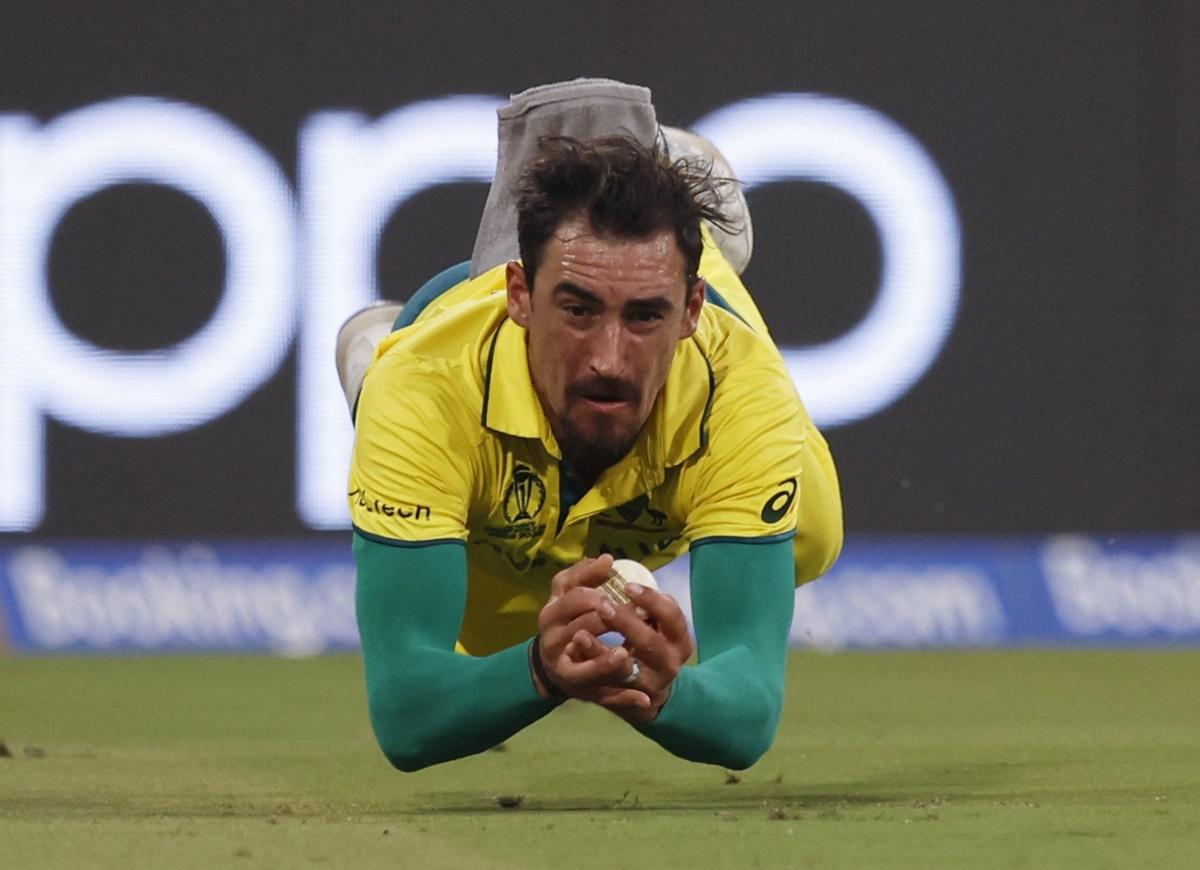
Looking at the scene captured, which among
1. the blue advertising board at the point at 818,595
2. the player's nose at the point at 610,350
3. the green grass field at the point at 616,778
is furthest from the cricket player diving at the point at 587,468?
the blue advertising board at the point at 818,595

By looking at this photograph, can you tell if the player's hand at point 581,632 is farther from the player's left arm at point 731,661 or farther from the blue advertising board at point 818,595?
the blue advertising board at point 818,595

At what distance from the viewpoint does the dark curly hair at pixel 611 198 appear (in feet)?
13.2

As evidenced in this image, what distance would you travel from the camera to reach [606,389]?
4023mm

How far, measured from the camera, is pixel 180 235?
8.28m

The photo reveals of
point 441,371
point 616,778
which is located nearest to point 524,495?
point 441,371

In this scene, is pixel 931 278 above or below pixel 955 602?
above

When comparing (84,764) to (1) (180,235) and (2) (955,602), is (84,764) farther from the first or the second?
(2) (955,602)

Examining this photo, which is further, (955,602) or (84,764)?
(955,602)

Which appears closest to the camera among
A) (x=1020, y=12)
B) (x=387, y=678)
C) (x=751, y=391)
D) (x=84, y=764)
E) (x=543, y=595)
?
(x=387, y=678)

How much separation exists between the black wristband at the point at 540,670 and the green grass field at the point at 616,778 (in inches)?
11.0

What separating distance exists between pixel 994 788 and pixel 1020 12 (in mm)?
4037

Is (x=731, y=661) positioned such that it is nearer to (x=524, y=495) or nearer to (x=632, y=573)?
(x=632, y=573)

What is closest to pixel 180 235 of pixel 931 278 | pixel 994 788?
pixel 931 278

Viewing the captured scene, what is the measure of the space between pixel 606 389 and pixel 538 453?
302 millimetres
